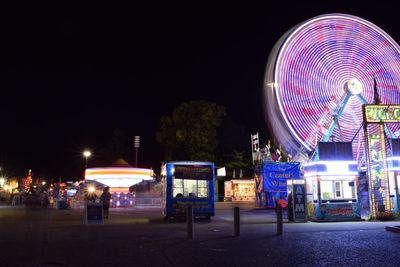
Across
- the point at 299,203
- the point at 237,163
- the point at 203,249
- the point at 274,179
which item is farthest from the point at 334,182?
the point at 237,163

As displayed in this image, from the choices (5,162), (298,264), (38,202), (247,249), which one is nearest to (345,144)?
(247,249)

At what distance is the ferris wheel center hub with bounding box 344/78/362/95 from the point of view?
85.5 feet

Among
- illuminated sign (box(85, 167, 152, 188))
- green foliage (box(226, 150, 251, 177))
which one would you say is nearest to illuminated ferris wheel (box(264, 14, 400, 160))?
illuminated sign (box(85, 167, 152, 188))

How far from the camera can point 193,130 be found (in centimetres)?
5203

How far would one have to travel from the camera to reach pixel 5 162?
63375 mm

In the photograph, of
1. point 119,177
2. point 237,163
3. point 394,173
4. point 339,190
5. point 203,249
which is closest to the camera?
point 203,249

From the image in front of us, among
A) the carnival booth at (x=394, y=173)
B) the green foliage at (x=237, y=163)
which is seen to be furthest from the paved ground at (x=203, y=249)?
the green foliage at (x=237, y=163)

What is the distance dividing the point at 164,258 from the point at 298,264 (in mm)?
2584

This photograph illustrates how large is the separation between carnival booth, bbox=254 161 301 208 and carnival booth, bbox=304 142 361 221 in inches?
558

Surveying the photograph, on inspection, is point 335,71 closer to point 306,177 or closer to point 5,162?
point 306,177

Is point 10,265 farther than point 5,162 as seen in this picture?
No

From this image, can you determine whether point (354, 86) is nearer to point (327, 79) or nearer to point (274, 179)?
point (327, 79)

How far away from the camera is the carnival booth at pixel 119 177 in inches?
1479

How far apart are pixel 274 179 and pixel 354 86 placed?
10.9 metres
